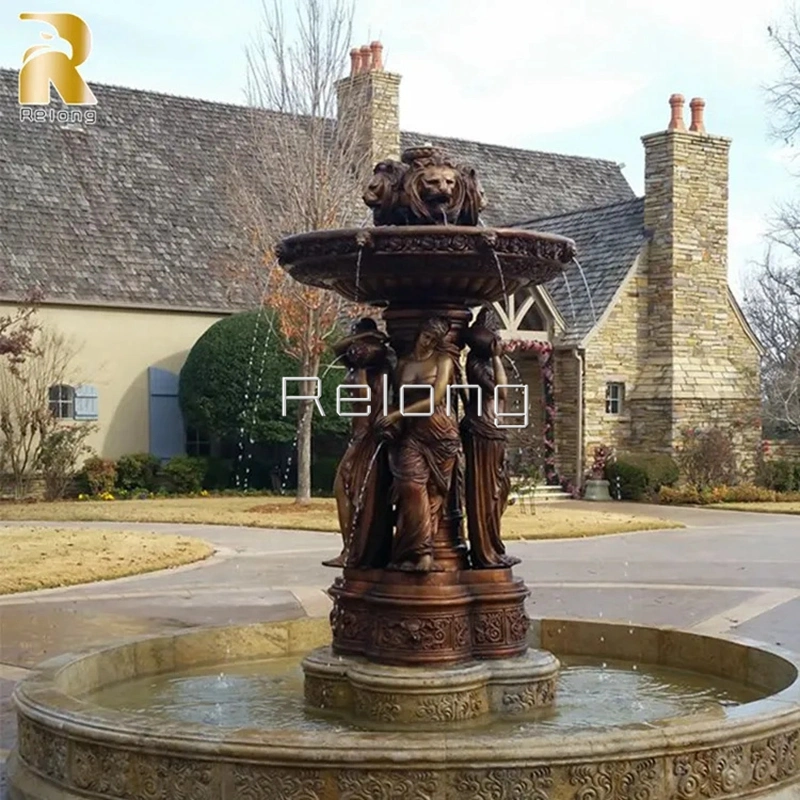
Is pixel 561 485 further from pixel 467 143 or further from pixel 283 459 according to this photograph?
pixel 467 143

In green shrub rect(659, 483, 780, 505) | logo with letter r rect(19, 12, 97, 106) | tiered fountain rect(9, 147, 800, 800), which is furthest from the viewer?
green shrub rect(659, 483, 780, 505)

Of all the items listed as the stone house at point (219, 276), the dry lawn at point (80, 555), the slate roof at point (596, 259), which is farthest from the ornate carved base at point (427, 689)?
the slate roof at point (596, 259)

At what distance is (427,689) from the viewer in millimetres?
6637

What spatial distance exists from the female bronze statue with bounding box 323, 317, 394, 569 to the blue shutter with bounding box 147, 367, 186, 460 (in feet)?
69.8

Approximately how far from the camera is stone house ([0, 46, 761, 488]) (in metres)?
27.7

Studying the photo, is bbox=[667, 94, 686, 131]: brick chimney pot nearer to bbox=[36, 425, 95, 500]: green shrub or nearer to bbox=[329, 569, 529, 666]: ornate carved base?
bbox=[36, 425, 95, 500]: green shrub

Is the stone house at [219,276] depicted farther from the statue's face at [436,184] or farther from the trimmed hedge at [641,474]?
the statue's face at [436,184]

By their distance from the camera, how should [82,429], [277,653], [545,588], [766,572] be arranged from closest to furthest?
[277,653], [545,588], [766,572], [82,429]

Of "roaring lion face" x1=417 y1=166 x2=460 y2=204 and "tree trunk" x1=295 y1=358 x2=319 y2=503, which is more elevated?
"roaring lion face" x1=417 y1=166 x2=460 y2=204

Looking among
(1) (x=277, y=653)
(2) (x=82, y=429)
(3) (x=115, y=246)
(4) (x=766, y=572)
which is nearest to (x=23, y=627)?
(1) (x=277, y=653)

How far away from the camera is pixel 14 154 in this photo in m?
28.6

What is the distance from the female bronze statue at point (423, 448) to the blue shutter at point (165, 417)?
21.6 metres

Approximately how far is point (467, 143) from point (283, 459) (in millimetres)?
12351

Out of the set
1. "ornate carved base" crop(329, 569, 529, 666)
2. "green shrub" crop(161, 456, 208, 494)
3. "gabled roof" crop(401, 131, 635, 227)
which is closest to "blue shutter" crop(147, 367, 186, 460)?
"green shrub" crop(161, 456, 208, 494)
